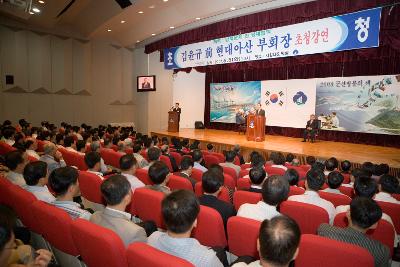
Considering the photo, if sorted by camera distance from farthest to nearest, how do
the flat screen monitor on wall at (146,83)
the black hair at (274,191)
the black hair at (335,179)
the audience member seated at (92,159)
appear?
the flat screen monitor on wall at (146,83) → the audience member seated at (92,159) → the black hair at (335,179) → the black hair at (274,191)

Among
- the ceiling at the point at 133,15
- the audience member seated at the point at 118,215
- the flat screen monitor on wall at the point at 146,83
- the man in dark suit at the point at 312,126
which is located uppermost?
the ceiling at the point at 133,15

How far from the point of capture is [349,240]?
1831 mm

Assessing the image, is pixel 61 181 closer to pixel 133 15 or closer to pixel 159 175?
pixel 159 175

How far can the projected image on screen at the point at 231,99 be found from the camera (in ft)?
38.2

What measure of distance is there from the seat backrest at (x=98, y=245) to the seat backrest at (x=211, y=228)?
715 millimetres

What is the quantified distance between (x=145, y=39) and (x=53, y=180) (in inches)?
408

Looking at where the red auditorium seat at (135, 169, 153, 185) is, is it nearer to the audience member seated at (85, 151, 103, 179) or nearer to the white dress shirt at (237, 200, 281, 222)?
the audience member seated at (85, 151, 103, 179)

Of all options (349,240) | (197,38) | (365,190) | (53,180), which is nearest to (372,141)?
(197,38)

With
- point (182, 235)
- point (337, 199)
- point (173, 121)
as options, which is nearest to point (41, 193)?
point (182, 235)

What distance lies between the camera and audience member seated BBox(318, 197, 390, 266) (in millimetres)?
1771

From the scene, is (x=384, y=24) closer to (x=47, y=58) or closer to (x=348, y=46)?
(x=348, y=46)

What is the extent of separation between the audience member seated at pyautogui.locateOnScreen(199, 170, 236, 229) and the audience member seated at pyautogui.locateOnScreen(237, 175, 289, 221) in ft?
0.49

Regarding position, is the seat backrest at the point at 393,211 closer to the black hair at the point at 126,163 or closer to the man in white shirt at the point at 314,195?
the man in white shirt at the point at 314,195

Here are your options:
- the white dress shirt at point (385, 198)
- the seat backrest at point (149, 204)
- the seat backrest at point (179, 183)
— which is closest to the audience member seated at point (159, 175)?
the seat backrest at point (149, 204)
